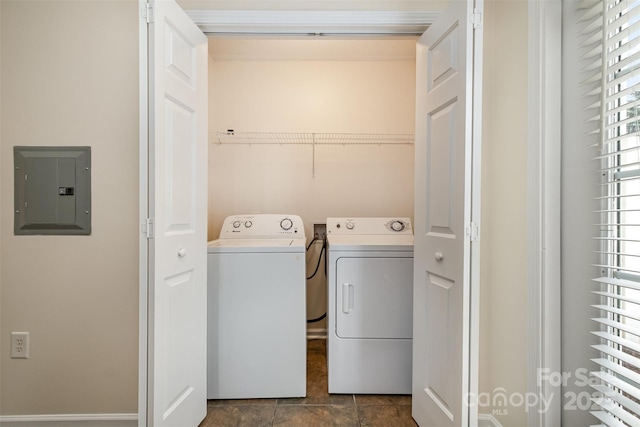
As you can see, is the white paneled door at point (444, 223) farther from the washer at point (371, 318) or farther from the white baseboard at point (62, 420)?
the white baseboard at point (62, 420)

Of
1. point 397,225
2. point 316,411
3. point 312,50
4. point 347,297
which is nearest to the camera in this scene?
point 316,411

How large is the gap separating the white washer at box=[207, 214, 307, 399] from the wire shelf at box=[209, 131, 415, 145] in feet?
3.95

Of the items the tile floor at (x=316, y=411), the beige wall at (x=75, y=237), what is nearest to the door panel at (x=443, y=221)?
Answer: the tile floor at (x=316, y=411)

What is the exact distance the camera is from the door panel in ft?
3.90

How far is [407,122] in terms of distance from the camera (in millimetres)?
2699

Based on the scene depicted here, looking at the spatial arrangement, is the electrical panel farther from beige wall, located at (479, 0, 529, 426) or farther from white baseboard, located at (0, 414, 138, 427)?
beige wall, located at (479, 0, 529, 426)

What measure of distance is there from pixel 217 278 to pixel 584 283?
173cm

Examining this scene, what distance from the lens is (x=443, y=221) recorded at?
1340 millimetres

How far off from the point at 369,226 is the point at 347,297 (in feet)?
2.23

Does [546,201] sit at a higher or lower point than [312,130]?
lower

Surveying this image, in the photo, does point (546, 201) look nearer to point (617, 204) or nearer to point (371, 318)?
point (617, 204)

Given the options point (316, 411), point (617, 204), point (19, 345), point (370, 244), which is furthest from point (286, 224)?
point (617, 204)

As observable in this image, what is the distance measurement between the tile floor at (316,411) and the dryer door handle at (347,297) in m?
0.53

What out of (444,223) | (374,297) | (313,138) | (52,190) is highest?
(313,138)
